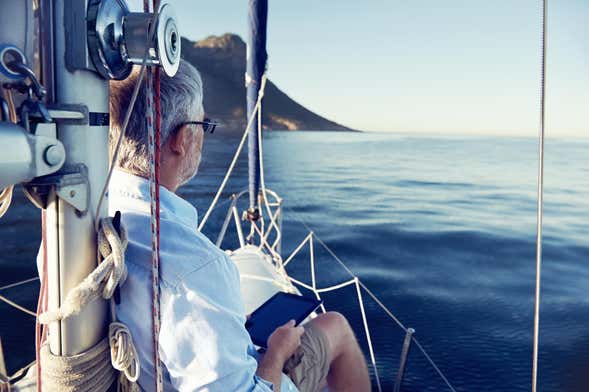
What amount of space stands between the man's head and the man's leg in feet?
2.46

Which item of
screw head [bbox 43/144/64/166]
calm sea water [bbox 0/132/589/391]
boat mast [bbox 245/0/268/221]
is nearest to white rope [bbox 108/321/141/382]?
screw head [bbox 43/144/64/166]

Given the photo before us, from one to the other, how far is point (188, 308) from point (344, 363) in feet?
2.90

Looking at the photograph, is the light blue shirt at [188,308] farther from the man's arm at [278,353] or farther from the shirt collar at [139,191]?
the man's arm at [278,353]

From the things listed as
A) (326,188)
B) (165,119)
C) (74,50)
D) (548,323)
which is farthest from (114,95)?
(326,188)

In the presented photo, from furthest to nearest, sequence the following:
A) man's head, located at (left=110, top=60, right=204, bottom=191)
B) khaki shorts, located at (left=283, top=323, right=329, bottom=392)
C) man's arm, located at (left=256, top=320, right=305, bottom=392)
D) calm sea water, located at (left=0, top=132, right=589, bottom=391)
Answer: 1. calm sea water, located at (left=0, top=132, right=589, bottom=391)
2. khaki shorts, located at (left=283, top=323, right=329, bottom=392)
3. man's arm, located at (left=256, top=320, right=305, bottom=392)
4. man's head, located at (left=110, top=60, right=204, bottom=191)

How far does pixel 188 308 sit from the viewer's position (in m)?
0.77

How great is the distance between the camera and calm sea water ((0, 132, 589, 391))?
3.82 m

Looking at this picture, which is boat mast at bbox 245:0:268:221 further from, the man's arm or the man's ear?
the man's ear

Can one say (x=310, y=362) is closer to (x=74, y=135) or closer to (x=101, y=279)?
(x=101, y=279)

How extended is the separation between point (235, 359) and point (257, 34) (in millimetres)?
2417

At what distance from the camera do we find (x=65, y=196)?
0.64m

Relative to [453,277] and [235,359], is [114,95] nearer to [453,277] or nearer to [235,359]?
[235,359]

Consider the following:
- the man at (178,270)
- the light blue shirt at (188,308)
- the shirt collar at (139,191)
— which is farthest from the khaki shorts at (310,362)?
the shirt collar at (139,191)

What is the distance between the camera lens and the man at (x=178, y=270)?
2.55ft
